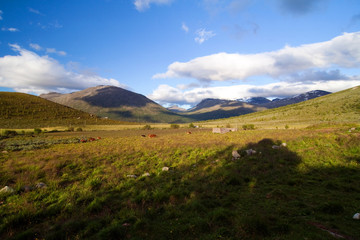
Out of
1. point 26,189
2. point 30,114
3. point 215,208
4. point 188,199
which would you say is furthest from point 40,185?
point 30,114

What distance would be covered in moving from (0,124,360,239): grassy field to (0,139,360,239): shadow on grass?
3 cm

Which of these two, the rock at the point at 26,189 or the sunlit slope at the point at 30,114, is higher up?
the sunlit slope at the point at 30,114

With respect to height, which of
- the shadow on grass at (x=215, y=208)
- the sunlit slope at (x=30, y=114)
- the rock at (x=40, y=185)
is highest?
the sunlit slope at (x=30, y=114)

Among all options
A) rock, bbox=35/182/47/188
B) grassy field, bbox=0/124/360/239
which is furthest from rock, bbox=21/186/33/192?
rock, bbox=35/182/47/188

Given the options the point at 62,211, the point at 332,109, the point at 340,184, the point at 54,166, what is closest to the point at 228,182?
the point at 340,184

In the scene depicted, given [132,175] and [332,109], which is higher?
[332,109]

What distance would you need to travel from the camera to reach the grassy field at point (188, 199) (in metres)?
5.51

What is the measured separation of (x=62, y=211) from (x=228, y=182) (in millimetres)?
8693

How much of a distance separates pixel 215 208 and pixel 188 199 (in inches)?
55.5

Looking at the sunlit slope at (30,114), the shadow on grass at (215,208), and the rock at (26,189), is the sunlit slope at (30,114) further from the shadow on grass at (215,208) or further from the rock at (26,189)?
→ the shadow on grass at (215,208)

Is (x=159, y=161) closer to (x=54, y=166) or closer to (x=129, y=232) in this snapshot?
(x=54, y=166)

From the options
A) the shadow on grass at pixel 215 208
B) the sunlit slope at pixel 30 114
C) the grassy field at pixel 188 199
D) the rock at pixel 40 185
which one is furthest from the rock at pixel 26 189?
the sunlit slope at pixel 30 114

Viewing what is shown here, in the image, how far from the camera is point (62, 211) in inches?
279

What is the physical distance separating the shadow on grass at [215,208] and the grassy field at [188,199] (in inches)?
1.3
